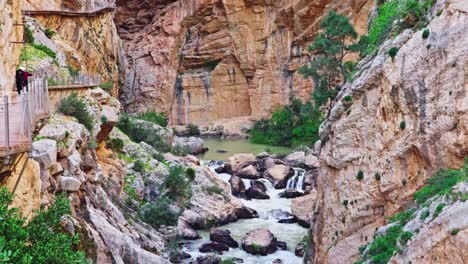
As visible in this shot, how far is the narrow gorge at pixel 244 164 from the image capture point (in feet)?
38.6

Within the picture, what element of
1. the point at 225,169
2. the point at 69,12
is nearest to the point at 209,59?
the point at 225,169

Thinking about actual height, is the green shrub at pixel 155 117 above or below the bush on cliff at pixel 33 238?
below

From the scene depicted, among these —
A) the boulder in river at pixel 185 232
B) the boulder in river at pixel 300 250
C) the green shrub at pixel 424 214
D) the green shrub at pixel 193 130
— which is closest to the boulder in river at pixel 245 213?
the boulder in river at pixel 185 232

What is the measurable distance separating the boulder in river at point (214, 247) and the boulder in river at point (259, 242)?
95 centimetres

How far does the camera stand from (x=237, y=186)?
1401 inches

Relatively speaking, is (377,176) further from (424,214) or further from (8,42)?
(8,42)

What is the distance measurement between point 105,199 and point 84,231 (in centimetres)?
393

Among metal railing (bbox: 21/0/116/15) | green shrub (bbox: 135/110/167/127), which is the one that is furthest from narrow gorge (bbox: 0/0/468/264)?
green shrub (bbox: 135/110/167/127)

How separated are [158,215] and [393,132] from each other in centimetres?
1218

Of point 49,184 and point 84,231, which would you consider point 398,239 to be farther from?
point 49,184

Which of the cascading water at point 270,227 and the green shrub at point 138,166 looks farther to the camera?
the green shrub at point 138,166

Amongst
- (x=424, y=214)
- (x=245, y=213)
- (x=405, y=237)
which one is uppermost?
(x=424, y=214)

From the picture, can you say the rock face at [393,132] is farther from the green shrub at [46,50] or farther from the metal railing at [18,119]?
the green shrub at [46,50]

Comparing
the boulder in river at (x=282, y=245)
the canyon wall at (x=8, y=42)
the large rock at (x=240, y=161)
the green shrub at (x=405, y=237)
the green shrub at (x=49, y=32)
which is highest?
the green shrub at (x=49, y=32)
